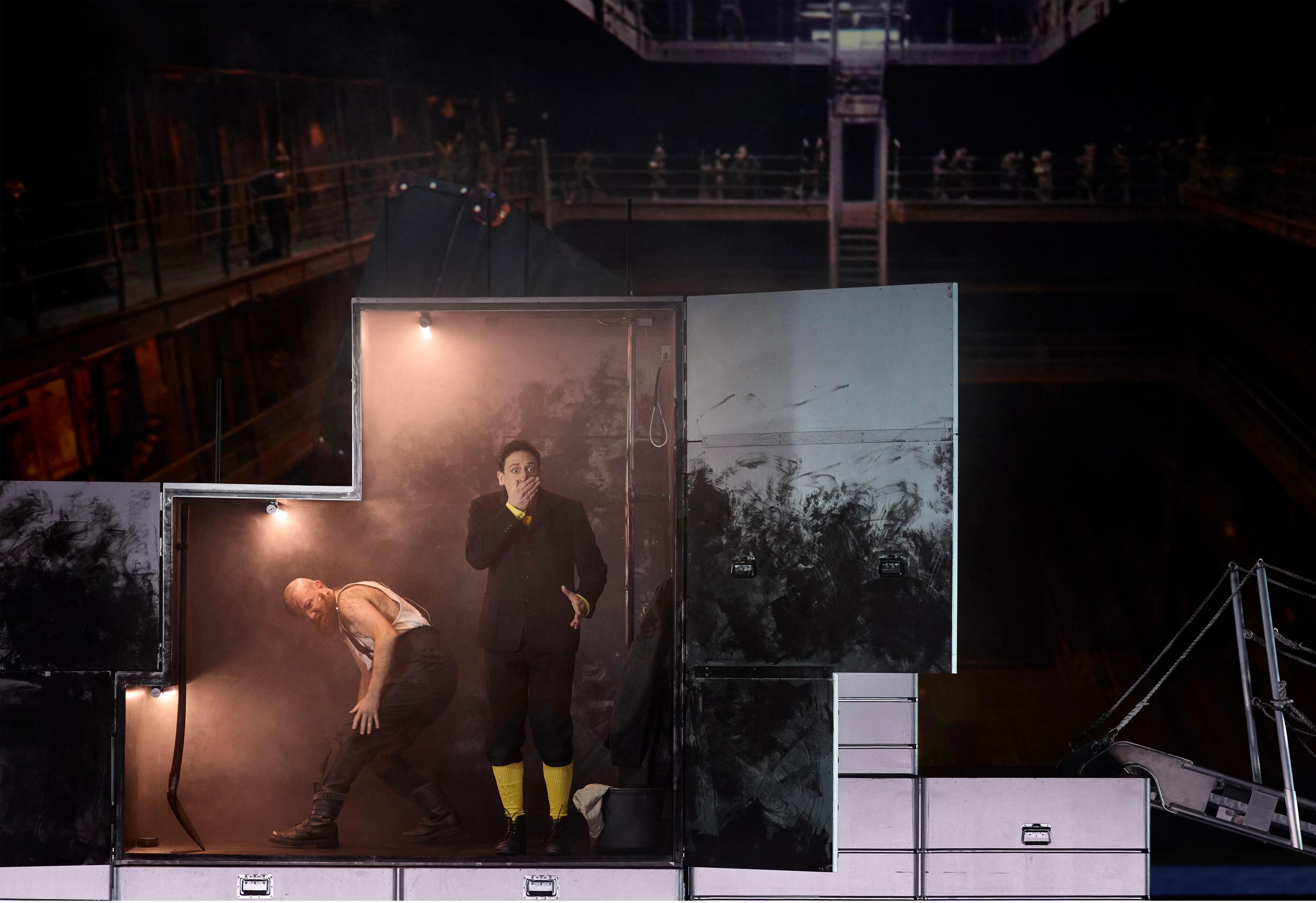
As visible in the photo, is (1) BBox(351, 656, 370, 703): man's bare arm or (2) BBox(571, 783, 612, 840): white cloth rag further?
A: (1) BBox(351, 656, 370, 703): man's bare arm

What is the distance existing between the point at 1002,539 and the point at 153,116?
7.51 m

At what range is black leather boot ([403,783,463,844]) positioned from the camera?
5.14 meters

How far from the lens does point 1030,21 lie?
307 inches

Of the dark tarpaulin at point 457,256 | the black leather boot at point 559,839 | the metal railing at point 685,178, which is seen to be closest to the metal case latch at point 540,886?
the black leather boot at point 559,839

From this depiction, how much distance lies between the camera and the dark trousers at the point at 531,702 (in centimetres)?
498

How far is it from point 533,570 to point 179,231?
5.59 metres

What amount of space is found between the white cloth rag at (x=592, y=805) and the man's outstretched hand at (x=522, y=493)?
1.40 metres

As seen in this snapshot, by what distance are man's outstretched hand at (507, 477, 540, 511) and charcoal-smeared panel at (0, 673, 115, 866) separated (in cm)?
198

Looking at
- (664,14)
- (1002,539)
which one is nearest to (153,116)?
(664,14)

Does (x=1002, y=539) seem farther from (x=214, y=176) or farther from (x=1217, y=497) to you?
(x=214, y=176)

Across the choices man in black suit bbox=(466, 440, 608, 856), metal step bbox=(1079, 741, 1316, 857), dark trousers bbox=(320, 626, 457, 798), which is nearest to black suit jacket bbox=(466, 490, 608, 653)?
man in black suit bbox=(466, 440, 608, 856)

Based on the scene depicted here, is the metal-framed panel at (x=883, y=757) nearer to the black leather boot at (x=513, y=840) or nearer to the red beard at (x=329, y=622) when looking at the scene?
the black leather boot at (x=513, y=840)

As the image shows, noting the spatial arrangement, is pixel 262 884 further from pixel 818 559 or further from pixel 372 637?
pixel 818 559

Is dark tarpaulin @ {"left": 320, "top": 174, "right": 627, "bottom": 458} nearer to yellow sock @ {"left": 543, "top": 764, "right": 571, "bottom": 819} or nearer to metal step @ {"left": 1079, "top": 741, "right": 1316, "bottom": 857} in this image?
yellow sock @ {"left": 543, "top": 764, "right": 571, "bottom": 819}
